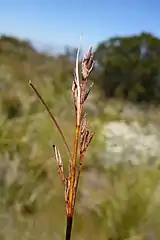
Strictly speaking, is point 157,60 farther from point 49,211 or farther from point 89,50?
point 89,50

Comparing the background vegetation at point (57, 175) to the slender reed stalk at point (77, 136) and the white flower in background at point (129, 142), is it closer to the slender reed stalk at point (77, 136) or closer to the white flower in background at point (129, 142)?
the white flower in background at point (129, 142)

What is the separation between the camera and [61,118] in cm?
641

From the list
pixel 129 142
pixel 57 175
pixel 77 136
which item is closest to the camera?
pixel 77 136

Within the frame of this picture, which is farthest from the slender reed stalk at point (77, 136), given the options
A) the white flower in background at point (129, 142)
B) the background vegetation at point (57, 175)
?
the white flower in background at point (129, 142)

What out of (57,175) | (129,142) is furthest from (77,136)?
(129,142)

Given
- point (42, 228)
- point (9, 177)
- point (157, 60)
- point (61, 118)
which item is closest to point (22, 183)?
point (9, 177)

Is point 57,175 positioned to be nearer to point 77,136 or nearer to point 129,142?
point 129,142

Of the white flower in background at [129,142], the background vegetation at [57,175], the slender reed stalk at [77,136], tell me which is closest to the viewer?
the slender reed stalk at [77,136]

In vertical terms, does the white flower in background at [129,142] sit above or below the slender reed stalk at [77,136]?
below

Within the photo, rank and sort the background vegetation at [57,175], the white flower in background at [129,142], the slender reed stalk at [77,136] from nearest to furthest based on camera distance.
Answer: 1. the slender reed stalk at [77,136]
2. the background vegetation at [57,175]
3. the white flower in background at [129,142]

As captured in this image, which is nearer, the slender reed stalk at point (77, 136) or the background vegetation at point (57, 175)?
the slender reed stalk at point (77, 136)

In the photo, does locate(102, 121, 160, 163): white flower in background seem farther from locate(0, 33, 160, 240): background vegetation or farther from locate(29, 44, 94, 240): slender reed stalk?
locate(29, 44, 94, 240): slender reed stalk

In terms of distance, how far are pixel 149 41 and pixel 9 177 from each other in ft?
34.6

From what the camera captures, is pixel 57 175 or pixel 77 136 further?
pixel 57 175
